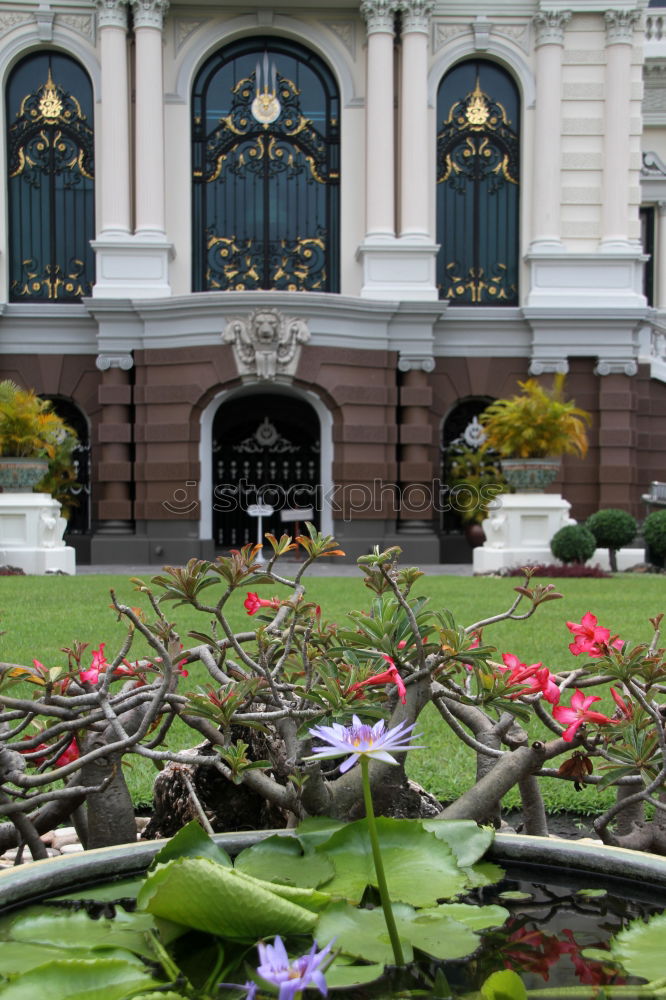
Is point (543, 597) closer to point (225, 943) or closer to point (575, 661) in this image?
point (225, 943)

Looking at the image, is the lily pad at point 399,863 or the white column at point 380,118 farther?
the white column at point 380,118

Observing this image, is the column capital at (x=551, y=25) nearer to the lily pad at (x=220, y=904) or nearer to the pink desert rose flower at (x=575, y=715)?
the pink desert rose flower at (x=575, y=715)

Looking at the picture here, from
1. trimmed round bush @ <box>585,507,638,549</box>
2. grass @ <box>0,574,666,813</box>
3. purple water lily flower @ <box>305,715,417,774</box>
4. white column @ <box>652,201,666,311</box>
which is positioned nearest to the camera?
purple water lily flower @ <box>305,715,417,774</box>

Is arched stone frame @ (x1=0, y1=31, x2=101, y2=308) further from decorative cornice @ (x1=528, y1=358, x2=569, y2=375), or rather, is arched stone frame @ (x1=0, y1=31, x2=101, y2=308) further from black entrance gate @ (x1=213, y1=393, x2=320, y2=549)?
decorative cornice @ (x1=528, y1=358, x2=569, y2=375)

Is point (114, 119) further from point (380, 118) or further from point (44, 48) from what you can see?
point (380, 118)

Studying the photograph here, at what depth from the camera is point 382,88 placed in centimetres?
1928

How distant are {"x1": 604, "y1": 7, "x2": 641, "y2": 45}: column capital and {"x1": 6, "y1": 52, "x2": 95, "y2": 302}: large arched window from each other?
10.4 metres

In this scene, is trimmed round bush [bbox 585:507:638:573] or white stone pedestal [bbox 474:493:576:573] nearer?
white stone pedestal [bbox 474:493:576:573]

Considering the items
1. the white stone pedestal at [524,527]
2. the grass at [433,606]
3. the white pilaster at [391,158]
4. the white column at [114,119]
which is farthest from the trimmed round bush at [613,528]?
the white column at [114,119]

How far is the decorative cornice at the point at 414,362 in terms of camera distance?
19328 mm

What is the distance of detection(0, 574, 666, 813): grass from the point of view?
13.3 feet

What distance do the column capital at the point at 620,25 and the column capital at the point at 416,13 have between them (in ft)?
11.8

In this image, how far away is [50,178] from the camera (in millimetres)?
19984

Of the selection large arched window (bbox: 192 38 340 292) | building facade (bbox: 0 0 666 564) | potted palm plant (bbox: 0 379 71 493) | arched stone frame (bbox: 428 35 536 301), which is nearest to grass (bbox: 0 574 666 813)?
potted palm plant (bbox: 0 379 71 493)
